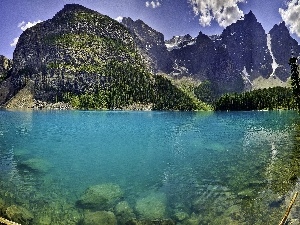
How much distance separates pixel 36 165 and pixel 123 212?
26010 mm

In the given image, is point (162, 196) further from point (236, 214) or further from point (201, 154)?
point (201, 154)

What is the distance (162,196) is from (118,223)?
8.60 meters

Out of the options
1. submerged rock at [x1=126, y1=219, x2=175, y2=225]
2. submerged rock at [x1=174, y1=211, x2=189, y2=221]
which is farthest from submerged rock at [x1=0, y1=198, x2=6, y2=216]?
submerged rock at [x1=174, y1=211, x2=189, y2=221]

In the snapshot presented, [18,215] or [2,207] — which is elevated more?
[18,215]

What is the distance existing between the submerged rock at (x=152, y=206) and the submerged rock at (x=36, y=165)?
20925mm

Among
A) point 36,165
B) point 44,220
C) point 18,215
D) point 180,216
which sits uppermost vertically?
point 36,165

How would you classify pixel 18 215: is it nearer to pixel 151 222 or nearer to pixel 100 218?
pixel 100 218

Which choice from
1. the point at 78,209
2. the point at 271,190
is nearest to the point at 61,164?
the point at 78,209

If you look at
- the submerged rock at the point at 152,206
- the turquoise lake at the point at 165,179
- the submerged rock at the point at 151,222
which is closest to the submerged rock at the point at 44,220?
the turquoise lake at the point at 165,179

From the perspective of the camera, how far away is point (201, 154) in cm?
6116

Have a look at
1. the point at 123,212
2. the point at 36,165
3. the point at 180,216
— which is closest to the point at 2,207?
the point at 123,212

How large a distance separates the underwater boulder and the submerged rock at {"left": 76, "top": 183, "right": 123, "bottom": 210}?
3.59 feet

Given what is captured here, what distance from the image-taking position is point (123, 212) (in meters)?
29.9

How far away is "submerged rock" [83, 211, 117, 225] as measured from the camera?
27391 millimetres
